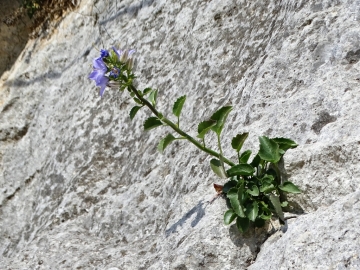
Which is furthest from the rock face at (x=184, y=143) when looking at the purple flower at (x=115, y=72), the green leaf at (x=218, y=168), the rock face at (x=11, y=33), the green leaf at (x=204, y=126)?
the rock face at (x=11, y=33)

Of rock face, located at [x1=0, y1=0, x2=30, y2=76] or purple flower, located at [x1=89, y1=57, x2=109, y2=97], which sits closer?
purple flower, located at [x1=89, y1=57, x2=109, y2=97]

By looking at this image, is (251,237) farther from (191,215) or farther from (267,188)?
(191,215)

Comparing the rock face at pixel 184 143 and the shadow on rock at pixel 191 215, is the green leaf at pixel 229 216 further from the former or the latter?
the shadow on rock at pixel 191 215

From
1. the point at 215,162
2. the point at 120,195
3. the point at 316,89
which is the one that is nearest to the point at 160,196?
the point at 120,195

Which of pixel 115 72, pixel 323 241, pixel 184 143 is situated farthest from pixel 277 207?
pixel 184 143

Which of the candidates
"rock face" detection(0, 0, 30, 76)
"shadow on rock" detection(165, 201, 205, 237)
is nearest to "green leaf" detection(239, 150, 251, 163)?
"shadow on rock" detection(165, 201, 205, 237)

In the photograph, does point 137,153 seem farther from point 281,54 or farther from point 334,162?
point 334,162

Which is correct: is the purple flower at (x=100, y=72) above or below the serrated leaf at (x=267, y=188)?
above

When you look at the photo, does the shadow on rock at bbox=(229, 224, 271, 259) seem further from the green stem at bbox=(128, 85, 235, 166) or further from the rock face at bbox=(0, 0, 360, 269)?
the green stem at bbox=(128, 85, 235, 166)

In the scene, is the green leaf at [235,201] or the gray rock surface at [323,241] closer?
the gray rock surface at [323,241]
